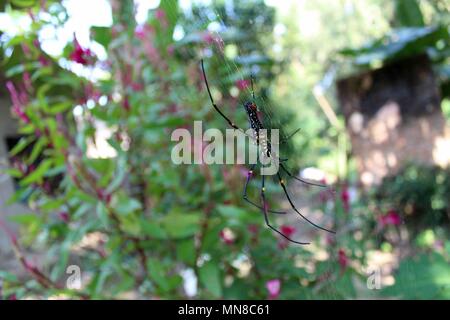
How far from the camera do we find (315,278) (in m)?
1.30

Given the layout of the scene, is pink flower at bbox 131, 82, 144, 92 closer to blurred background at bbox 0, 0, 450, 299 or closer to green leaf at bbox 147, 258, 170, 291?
blurred background at bbox 0, 0, 450, 299

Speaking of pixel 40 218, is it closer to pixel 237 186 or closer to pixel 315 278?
pixel 237 186

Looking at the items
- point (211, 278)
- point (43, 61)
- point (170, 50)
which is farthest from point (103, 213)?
point (170, 50)

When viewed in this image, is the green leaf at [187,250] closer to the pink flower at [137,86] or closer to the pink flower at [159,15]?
the pink flower at [137,86]

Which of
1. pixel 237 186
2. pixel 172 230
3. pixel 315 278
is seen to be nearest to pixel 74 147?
pixel 172 230

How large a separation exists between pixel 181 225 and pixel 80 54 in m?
0.58

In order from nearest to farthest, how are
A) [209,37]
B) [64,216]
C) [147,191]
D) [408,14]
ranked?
[209,37] → [64,216] → [147,191] → [408,14]

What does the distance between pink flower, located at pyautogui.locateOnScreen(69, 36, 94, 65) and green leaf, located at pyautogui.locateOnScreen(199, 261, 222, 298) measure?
70cm

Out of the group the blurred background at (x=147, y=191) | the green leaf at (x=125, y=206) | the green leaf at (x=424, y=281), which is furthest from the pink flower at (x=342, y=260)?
the green leaf at (x=125, y=206)

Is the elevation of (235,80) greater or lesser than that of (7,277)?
greater

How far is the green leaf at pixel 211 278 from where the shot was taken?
3.90ft

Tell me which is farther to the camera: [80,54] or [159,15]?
[159,15]

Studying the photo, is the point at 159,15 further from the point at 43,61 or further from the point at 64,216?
the point at 64,216

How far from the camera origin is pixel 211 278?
1.23m
